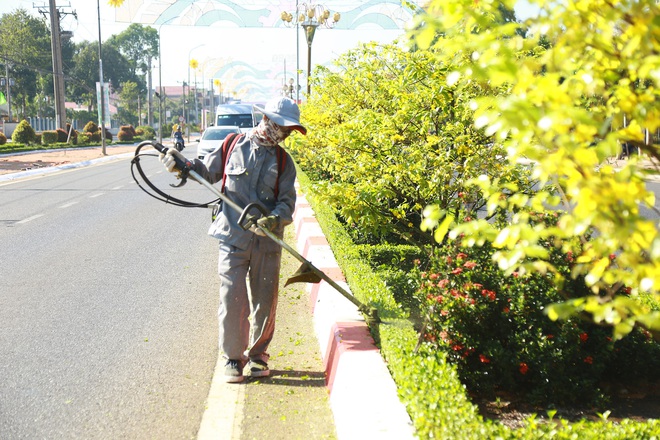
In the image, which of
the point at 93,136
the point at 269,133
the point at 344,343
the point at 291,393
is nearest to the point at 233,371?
the point at 291,393

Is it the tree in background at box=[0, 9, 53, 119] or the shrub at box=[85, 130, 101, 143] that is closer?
the shrub at box=[85, 130, 101, 143]

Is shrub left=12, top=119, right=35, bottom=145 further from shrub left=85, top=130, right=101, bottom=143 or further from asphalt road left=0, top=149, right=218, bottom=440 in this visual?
asphalt road left=0, top=149, right=218, bottom=440

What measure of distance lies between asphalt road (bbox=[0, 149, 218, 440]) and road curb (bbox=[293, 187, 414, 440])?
31.0 inches

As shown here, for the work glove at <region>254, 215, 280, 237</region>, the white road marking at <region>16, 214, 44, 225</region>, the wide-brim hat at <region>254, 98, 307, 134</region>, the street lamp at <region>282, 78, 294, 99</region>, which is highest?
the wide-brim hat at <region>254, 98, 307, 134</region>

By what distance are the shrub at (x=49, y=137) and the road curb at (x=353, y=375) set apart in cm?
4334

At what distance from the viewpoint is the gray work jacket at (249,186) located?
15.6 feet

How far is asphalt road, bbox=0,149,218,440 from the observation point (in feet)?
13.6

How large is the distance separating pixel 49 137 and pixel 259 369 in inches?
1781

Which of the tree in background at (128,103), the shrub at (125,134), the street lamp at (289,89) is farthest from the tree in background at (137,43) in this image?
the street lamp at (289,89)

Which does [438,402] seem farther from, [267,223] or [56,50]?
[56,50]

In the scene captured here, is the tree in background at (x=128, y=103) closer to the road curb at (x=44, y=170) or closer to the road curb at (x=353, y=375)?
the road curb at (x=44, y=170)

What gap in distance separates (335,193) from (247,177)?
1716 mm

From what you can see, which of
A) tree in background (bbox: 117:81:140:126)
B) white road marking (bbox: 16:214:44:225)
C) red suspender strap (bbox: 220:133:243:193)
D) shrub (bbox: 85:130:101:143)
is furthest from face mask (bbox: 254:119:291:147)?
tree in background (bbox: 117:81:140:126)

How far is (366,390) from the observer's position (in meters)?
3.75
